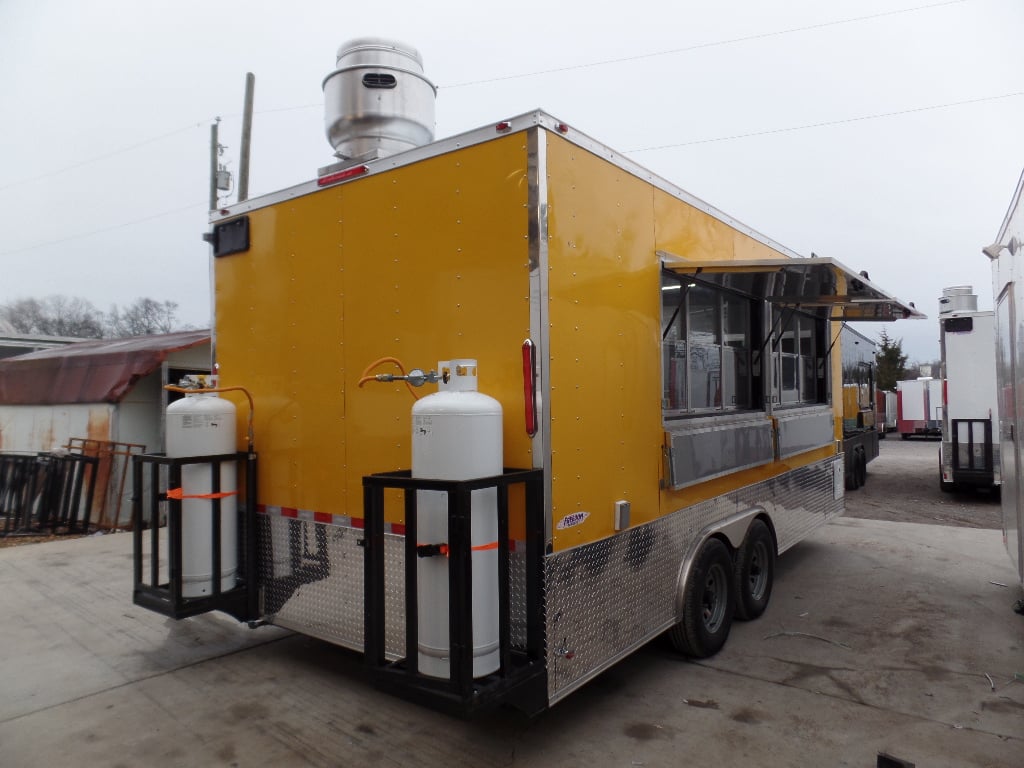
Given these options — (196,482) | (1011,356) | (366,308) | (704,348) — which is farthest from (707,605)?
(196,482)

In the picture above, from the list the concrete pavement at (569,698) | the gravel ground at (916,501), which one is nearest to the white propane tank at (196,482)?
the concrete pavement at (569,698)

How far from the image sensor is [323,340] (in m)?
3.92

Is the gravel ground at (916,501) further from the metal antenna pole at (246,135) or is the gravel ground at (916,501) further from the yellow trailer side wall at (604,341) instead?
the metal antenna pole at (246,135)

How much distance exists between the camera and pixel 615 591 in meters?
3.44

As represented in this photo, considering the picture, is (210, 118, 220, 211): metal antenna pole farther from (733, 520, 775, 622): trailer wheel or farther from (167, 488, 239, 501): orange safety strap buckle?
(733, 520, 775, 622): trailer wheel

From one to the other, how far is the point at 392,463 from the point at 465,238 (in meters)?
1.22

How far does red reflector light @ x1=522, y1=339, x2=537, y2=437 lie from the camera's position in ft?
9.70

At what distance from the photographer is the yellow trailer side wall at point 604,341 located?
10.2 feet

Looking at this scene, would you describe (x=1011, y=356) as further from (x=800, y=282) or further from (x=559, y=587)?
(x=559, y=587)

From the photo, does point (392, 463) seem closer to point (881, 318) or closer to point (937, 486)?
point (881, 318)

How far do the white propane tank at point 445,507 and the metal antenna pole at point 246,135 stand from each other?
1166 centimetres

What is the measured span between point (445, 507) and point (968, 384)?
35.8 ft

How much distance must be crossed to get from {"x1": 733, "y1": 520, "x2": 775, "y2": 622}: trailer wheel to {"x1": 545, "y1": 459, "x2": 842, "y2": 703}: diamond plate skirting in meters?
0.35

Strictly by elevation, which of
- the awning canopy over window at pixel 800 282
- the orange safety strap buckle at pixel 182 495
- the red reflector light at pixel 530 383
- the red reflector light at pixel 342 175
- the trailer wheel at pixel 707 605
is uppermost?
the red reflector light at pixel 342 175
